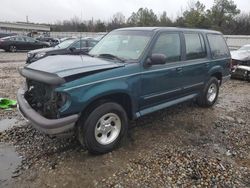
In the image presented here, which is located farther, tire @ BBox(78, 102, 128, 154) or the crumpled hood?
tire @ BBox(78, 102, 128, 154)

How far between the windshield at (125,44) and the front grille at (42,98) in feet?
4.49

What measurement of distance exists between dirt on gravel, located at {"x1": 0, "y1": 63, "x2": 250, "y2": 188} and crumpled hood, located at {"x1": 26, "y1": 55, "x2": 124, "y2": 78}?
4.28 ft

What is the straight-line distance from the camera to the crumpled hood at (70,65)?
357 cm

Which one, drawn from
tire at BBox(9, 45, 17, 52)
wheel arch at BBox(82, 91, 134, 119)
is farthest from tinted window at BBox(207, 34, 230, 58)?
tire at BBox(9, 45, 17, 52)

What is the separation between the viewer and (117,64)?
4.08 m

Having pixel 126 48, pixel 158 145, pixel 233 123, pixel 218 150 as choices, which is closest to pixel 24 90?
pixel 126 48

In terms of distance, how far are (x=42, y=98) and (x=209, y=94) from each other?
14.2ft

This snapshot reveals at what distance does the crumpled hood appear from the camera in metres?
3.57

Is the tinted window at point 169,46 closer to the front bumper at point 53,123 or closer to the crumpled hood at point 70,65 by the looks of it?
the crumpled hood at point 70,65

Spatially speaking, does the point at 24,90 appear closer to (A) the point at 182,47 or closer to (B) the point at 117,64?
(B) the point at 117,64

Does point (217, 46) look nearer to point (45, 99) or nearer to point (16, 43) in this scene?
point (45, 99)

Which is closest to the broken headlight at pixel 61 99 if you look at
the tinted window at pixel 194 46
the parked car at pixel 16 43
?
the tinted window at pixel 194 46

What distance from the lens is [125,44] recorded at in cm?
477

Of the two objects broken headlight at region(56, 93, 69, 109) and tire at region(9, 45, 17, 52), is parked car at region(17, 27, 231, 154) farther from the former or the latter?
tire at region(9, 45, 17, 52)
